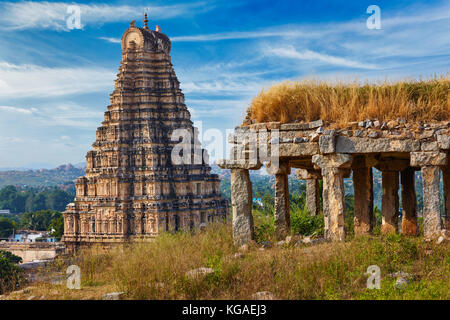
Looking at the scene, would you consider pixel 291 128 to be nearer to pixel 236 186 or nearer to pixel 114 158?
pixel 236 186

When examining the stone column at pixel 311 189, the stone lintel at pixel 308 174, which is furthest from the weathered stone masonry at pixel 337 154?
the stone column at pixel 311 189

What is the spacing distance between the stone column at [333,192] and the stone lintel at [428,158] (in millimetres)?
1254

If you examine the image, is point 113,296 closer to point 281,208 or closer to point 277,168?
point 277,168

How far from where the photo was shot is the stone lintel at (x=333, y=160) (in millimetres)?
10844

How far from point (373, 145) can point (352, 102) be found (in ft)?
3.62

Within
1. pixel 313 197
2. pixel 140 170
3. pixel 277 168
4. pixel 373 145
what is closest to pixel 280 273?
pixel 373 145

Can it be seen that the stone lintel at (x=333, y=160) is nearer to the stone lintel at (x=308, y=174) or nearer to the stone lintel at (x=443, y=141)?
the stone lintel at (x=443, y=141)

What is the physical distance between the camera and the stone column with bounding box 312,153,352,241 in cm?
1091

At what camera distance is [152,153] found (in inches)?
1626

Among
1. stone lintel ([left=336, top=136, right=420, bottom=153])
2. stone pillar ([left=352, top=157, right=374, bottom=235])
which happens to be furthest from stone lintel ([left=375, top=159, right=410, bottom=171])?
stone lintel ([left=336, top=136, right=420, bottom=153])

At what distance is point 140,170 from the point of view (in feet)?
136

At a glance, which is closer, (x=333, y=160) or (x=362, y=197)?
(x=333, y=160)
